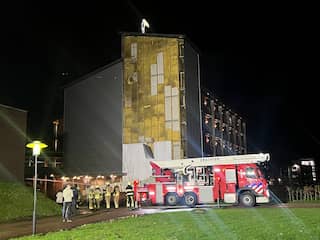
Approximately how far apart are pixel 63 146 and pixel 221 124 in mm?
25528

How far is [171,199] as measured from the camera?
27.2m

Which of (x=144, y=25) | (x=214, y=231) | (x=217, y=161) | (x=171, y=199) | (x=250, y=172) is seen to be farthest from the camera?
(x=144, y=25)

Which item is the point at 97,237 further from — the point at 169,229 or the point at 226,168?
the point at 226,168

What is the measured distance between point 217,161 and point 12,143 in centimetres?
1408

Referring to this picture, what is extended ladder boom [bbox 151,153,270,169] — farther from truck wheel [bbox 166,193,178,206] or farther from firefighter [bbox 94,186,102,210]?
firefighter [bbox 94,186,102,210]

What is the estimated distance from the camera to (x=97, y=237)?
11266 mm

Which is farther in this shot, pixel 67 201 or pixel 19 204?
pixel 19 204

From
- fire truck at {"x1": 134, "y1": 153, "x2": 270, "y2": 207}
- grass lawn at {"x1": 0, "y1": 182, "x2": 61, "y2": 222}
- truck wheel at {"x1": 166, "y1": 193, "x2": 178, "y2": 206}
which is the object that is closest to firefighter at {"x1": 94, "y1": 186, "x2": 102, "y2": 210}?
fire truck at {"x1": 134, "y1": 153, "x2": 270, "y2": 207}

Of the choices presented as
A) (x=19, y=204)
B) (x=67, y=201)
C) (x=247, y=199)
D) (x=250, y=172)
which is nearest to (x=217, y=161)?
(x=250, y=172)

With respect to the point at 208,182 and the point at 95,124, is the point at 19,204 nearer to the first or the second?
the point at 208,182

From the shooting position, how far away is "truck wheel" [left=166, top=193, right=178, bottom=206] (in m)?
27.0

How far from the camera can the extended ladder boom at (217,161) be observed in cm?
2523

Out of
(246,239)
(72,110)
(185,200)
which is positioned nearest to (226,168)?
(185,200)

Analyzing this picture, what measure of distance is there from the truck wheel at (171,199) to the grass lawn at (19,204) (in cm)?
719
